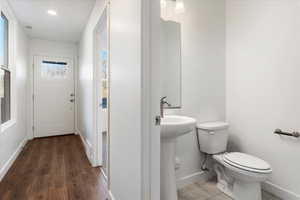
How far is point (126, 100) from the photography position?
1.27 m

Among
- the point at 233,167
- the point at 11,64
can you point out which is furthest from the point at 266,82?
the point at 11,64

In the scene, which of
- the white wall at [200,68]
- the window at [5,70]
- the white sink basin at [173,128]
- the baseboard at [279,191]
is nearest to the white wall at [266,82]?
the baseboard at [279,191]

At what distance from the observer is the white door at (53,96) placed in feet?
13.2

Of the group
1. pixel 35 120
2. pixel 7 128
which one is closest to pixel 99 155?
pixel 7 128

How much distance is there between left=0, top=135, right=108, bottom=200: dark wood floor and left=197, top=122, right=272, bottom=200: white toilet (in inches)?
51.0

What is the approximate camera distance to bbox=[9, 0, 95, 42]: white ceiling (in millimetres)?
2357

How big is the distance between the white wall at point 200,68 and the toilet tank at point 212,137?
9 centimetres

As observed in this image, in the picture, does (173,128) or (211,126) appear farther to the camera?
(211,126)

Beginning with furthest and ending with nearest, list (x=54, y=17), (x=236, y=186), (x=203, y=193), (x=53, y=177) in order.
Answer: (x=54, y=17) → (x=53, y=177) → (x=203, y=193) → (x=236, y=186)

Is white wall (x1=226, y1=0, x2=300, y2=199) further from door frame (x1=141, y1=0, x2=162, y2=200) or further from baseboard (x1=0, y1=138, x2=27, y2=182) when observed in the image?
baseboard (x1=0, y1=138, x2=27, y2=182)

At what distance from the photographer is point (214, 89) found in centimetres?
215

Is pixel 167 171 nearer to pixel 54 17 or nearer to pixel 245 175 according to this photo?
pixel 245 175

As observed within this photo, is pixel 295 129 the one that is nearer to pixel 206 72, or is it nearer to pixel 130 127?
pixel 206 72

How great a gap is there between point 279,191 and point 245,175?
1.96 ft
